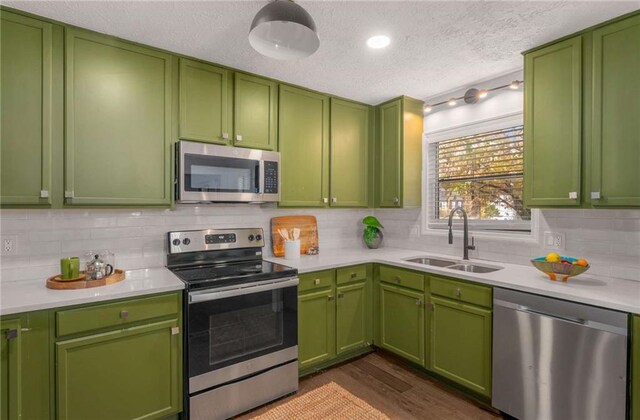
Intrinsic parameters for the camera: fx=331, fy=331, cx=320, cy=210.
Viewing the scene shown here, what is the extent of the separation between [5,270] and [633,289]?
3.62 m

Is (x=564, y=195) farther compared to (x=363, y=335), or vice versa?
(x=363, y=335)

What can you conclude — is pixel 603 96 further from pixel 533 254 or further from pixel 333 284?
pixel 333 284

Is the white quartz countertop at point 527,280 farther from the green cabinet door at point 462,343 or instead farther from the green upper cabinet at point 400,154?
the green upper cabinet at point 400,154

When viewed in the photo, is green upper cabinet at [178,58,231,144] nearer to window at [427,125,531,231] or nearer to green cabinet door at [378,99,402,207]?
green cabinet door at [378,99,402,207]

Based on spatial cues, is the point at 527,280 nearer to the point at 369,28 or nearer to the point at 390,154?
the point at 390,154

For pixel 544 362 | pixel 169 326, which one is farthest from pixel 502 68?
pixel 169 326

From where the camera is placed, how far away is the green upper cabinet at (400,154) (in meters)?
3.22

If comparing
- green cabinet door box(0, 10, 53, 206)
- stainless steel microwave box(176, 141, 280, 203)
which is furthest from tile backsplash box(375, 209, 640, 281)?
green cabinet door box(0, 10, 53, 206)

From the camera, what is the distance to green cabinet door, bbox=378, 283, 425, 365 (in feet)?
8.51

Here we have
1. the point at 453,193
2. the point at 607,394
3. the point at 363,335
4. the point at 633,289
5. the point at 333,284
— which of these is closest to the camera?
the point at 607,394

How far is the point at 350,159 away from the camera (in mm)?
3344

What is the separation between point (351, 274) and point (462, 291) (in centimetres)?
89

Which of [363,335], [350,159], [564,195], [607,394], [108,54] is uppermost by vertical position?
[108,54]

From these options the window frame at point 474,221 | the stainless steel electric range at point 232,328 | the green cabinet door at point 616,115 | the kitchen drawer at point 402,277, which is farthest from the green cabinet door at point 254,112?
the green cabinet door at point 616,115
